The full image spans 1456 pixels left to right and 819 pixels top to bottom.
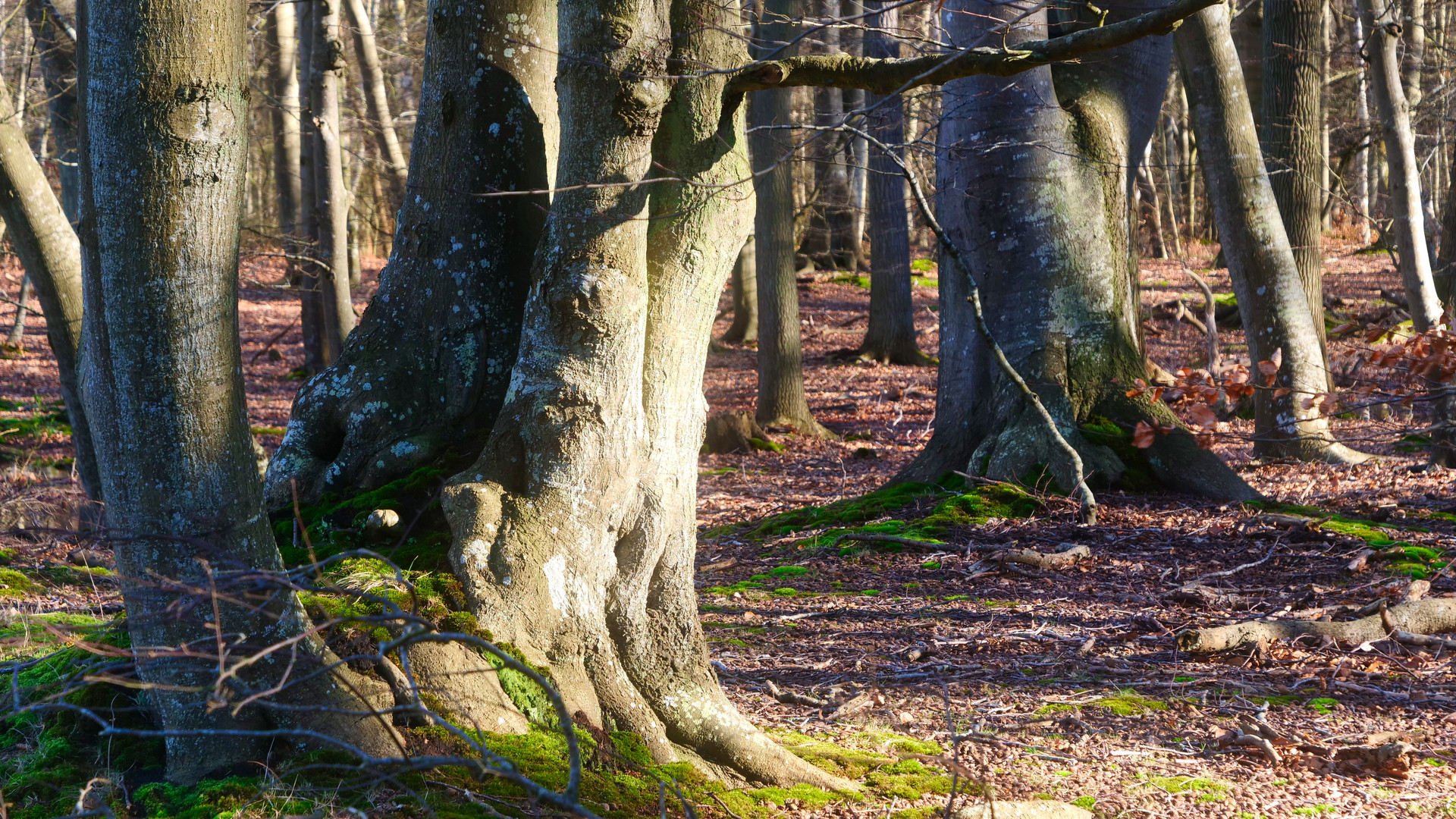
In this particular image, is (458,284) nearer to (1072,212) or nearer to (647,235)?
(647,235)

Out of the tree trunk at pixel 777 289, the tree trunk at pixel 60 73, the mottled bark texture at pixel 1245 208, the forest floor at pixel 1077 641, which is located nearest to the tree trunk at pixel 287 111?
the tree trunk at pixel 60 73

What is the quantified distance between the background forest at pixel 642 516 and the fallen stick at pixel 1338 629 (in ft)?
0.07

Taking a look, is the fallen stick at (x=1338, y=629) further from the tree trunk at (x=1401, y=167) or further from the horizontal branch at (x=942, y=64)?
the tree trunk at (x=1401, y=167)

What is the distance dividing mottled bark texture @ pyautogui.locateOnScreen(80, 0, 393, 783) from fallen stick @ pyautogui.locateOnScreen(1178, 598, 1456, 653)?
3.47 meters

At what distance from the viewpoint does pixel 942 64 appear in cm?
315

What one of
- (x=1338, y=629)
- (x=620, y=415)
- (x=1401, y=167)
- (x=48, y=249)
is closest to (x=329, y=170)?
(x=48, y=249)

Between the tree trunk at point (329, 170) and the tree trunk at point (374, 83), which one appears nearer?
the tree trunk at point (329, 170)

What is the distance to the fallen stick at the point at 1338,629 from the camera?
175 inches

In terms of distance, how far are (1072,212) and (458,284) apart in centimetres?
472

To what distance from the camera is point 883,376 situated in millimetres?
15297

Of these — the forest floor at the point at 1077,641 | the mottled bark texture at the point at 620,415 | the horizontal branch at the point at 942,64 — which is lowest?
the forest floor at the point at 1077,641

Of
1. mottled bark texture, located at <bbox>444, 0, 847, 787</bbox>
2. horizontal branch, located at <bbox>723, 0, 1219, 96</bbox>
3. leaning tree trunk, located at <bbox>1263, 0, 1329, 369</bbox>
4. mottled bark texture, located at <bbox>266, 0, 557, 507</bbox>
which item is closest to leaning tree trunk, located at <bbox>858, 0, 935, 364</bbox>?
leaning tree trunk, located at <bbox>1263, 0, 1329, 369</bbox>

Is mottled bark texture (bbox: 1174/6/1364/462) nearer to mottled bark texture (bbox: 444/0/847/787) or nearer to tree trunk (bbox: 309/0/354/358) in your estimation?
mottled bark texture (bbox: 444/0/847/787)

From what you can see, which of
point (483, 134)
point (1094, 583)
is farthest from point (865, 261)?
point (483, 134)
